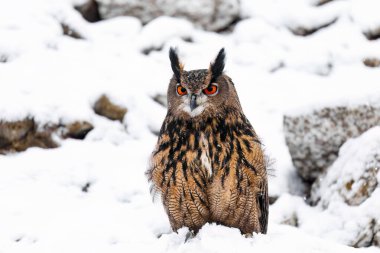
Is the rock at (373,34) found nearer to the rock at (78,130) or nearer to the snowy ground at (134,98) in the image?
the snowy ground at (134,98)

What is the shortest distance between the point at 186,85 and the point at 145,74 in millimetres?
3375

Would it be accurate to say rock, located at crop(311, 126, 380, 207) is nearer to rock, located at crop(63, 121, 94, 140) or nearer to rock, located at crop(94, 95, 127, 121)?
rock, located at crop(94, 95, 127, 121)

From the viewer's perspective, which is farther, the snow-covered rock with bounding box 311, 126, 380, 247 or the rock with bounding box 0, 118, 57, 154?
the rock with bounding box 0, 118, 57, 154

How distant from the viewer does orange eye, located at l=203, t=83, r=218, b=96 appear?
12.0 feet

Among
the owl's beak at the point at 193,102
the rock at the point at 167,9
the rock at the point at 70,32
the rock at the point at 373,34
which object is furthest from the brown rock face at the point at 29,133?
the rock at the point at 373,34

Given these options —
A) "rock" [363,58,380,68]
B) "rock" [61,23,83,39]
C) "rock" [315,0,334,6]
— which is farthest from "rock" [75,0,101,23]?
"rock" [363,58,380,68]

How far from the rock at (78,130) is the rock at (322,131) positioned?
78.1 inches

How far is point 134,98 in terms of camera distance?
627cm

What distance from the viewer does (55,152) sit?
5.41 metres

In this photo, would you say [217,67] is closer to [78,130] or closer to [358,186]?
[358,186]

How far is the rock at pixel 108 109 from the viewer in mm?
6027

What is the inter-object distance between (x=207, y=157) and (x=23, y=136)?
2513mm

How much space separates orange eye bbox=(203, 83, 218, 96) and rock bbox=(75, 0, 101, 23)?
4583mm

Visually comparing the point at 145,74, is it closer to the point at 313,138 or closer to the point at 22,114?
the point at 22,114
